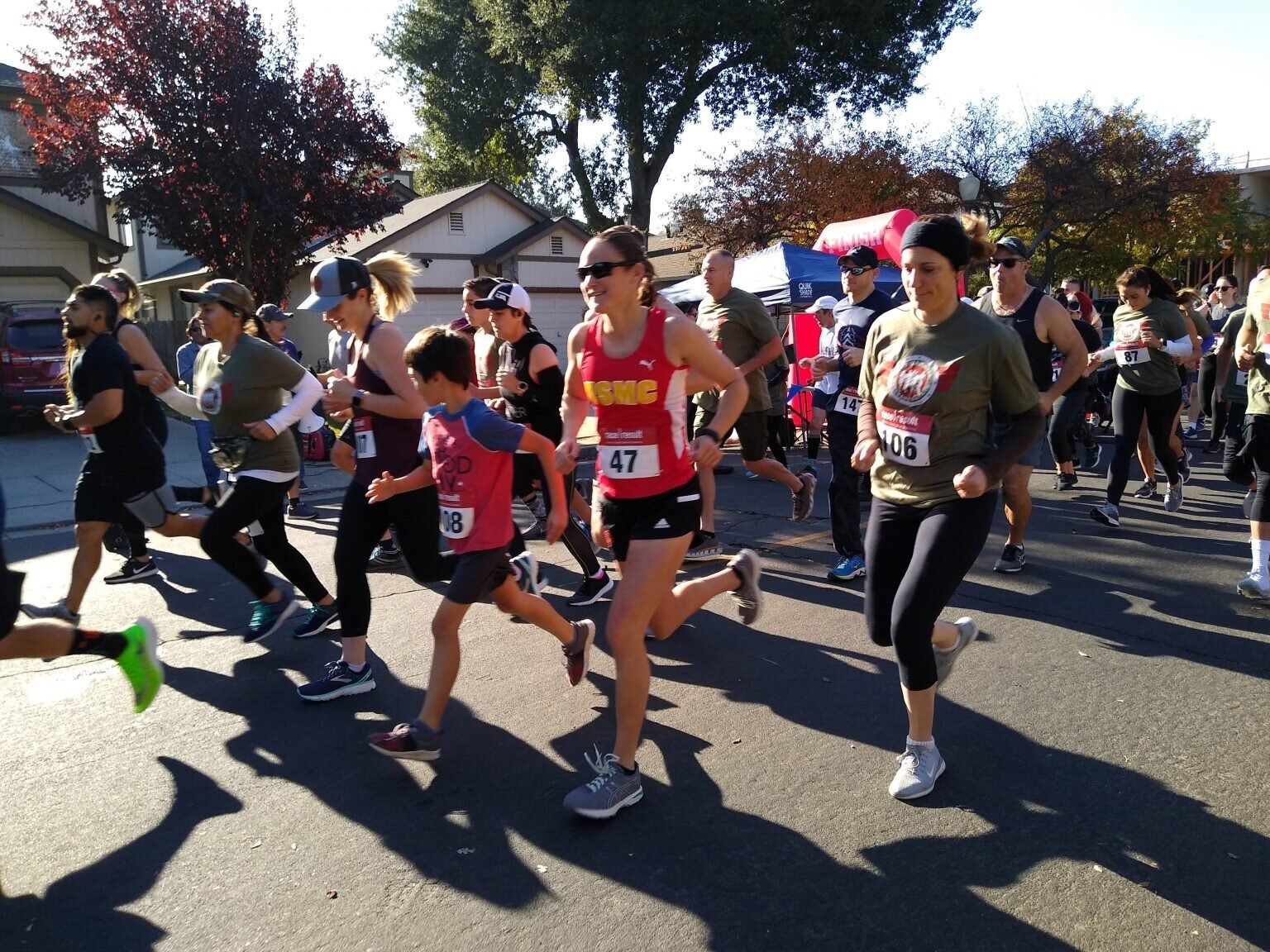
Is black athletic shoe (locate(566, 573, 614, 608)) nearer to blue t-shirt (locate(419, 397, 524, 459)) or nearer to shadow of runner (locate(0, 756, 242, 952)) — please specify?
blue t-shirt (locate(419, 397, 524, 459))

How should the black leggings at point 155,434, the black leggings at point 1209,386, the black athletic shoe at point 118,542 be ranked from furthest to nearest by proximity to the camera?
the black leggings at point 1209,386 → the black athletic shoe at point 118,542 → the black leggings at point 155,434

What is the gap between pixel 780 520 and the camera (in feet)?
26.5

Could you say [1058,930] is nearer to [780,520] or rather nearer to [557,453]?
[557,453]

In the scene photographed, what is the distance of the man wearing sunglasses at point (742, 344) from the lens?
650 centimetres

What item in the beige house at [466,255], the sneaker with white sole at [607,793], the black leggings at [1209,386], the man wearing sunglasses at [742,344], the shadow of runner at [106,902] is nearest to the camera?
the shadow of runner at [106,902]

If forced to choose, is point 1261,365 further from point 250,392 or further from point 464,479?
point 250,392

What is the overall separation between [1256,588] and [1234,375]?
3277mm

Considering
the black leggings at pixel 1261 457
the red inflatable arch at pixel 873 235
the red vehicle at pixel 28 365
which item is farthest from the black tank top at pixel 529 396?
the red vehicle at pixel 28 365

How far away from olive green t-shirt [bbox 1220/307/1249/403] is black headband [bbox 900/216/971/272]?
3.25m

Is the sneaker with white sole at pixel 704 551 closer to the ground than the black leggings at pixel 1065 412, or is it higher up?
closer to the ground

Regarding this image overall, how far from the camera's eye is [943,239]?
331 cm

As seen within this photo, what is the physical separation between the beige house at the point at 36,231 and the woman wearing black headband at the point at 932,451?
21.4m

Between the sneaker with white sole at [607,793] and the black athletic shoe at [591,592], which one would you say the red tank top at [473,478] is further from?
the black athletic shoe at [591,592]

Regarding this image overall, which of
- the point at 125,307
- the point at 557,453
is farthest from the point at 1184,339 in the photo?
the point at 125,307
